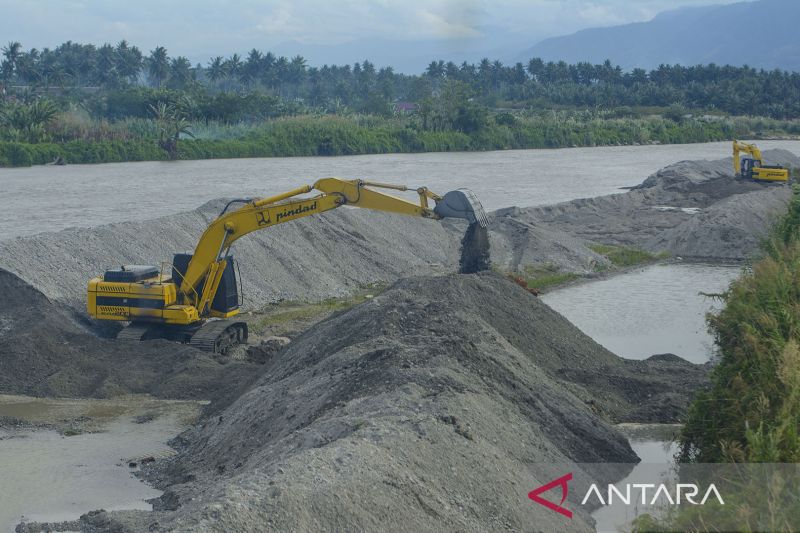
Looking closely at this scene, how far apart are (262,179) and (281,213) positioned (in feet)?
107

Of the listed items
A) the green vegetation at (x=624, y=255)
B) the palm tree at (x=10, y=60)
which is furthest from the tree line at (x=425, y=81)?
the green vegetation at (x=624, y=255)

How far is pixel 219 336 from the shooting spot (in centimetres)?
1903

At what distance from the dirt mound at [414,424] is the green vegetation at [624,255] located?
13558 mm

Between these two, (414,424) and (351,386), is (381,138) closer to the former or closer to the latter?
(351,386)

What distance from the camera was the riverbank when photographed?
57656mm

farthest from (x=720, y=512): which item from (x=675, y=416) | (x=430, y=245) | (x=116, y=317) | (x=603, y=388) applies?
(x=430, y=245)

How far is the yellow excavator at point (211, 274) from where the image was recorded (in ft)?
61.6

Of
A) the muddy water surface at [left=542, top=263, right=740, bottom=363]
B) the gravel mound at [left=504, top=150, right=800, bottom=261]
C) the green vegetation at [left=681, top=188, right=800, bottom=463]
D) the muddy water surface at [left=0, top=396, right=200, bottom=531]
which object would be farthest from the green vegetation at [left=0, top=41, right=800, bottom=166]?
the green vegetation at [left=681, top=188, right=800, bottom=463]

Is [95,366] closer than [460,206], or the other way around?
[95,366]

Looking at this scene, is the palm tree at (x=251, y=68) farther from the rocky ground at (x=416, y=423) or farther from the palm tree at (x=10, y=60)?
the rocky ground at (x=416, y=423)

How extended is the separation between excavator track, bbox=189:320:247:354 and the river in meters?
14.7

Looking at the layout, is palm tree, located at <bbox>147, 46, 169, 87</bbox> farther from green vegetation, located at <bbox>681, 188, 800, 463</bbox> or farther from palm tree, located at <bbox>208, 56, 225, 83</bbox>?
green vegetation, located at <bbox>681, 188, 800, 463</bbox>

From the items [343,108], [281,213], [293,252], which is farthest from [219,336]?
[343,108]

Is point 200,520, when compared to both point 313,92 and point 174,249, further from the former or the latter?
point 313,92
